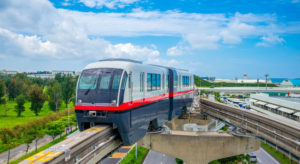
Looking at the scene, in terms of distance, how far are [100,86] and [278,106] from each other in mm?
37205

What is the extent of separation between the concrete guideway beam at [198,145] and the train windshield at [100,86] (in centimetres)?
904

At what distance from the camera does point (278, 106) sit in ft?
130

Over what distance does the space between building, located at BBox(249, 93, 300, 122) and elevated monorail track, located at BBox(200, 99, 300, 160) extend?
15.0 meters

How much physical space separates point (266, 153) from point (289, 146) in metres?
33.8

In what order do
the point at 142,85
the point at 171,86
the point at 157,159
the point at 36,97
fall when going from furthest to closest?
the point at 36,97 < the point at 157,159 < the point at 171,86 < the point at 142,85

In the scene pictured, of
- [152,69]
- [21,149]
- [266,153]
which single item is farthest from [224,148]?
[21,149]

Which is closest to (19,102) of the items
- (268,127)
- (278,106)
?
(278,106)

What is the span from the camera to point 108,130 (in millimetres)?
10477

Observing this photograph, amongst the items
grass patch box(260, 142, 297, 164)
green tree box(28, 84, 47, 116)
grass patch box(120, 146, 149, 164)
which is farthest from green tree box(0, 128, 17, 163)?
grass patch box(260, 142, 297, 164)

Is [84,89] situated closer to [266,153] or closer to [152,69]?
[152,69]

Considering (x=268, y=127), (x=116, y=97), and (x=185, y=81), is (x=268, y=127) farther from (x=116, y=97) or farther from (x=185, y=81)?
(x=116, y=97)

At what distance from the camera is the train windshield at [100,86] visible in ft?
34.0

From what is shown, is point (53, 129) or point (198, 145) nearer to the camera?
point (198, 145)

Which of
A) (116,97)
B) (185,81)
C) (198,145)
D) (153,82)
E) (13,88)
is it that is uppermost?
(185,81)
